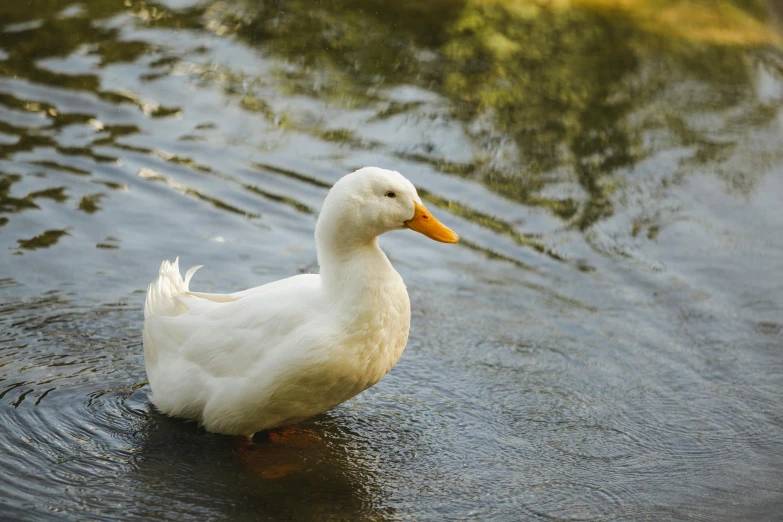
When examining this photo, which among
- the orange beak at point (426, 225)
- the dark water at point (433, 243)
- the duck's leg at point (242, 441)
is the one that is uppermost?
the orange beak at point (426, 225)

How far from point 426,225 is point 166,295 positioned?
1.57 meters

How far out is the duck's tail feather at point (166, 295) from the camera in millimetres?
5664

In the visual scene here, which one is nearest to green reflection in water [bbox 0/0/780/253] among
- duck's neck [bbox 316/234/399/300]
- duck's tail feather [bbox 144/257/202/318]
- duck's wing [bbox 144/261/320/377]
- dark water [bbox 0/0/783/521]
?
dark water [bbox 0/0/783/521]

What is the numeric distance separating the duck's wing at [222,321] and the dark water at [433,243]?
443mm

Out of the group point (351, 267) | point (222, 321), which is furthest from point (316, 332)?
point (222, 321)

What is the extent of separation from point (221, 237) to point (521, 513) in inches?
152

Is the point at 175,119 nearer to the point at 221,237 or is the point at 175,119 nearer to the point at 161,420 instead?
the point at 221,237

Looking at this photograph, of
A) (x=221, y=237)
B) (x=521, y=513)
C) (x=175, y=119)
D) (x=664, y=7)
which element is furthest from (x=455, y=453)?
(x=664, y=7)

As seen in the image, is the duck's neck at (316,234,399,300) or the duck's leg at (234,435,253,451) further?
the duck's leg at (234,435,253,451)

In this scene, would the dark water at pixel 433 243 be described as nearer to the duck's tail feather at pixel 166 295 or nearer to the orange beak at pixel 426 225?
the duck's tail feather at pixel 166 295

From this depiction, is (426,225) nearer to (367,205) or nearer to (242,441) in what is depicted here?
(367,205)

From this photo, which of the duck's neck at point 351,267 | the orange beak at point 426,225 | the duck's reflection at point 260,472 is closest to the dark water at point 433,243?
the duck's reflection at point 260,472

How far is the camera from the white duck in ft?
16.5

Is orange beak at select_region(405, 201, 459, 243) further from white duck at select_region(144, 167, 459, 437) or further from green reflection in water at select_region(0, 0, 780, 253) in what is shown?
green reflection in water at select_region(0, 0, 780, 253)
